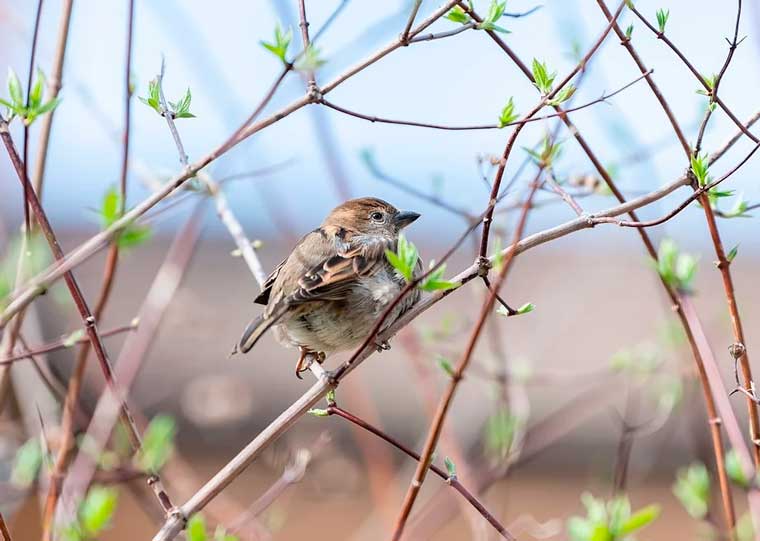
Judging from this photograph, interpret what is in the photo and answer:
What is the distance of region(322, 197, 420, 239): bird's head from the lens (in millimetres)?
5137

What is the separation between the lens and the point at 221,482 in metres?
2.59

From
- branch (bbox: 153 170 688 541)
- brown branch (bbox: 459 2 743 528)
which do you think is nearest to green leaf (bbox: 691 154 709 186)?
branch (bbox: 153 170 688 541)

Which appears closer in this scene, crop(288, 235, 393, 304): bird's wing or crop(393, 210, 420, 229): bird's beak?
crop(288, 235, 393, 304): bird's wing

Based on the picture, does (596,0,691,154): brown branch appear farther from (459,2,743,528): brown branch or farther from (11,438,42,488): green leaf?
(11,438,42,488): green leaf

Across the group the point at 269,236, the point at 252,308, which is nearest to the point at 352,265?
the point at 252,308

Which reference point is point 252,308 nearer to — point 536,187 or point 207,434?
point 207,434

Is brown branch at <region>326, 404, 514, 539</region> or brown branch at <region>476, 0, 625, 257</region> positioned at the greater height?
brown branch at <region>476, 0, 625, 257</region>

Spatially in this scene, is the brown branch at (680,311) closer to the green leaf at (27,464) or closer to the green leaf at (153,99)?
the green leaf at (153,99)

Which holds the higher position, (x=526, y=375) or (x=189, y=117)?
(x=189, y=117)

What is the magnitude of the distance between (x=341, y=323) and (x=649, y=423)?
1.43 m

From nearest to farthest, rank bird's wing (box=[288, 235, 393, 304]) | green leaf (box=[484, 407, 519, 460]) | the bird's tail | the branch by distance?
the branch, the bird's tail, green leaf (box=[484, 407, 519, 460]), bird's wing (box=[288, 235, 393, 304])

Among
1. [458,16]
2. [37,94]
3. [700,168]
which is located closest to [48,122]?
[37,94]

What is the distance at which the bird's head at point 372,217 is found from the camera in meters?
5.14

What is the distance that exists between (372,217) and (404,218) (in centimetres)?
18
